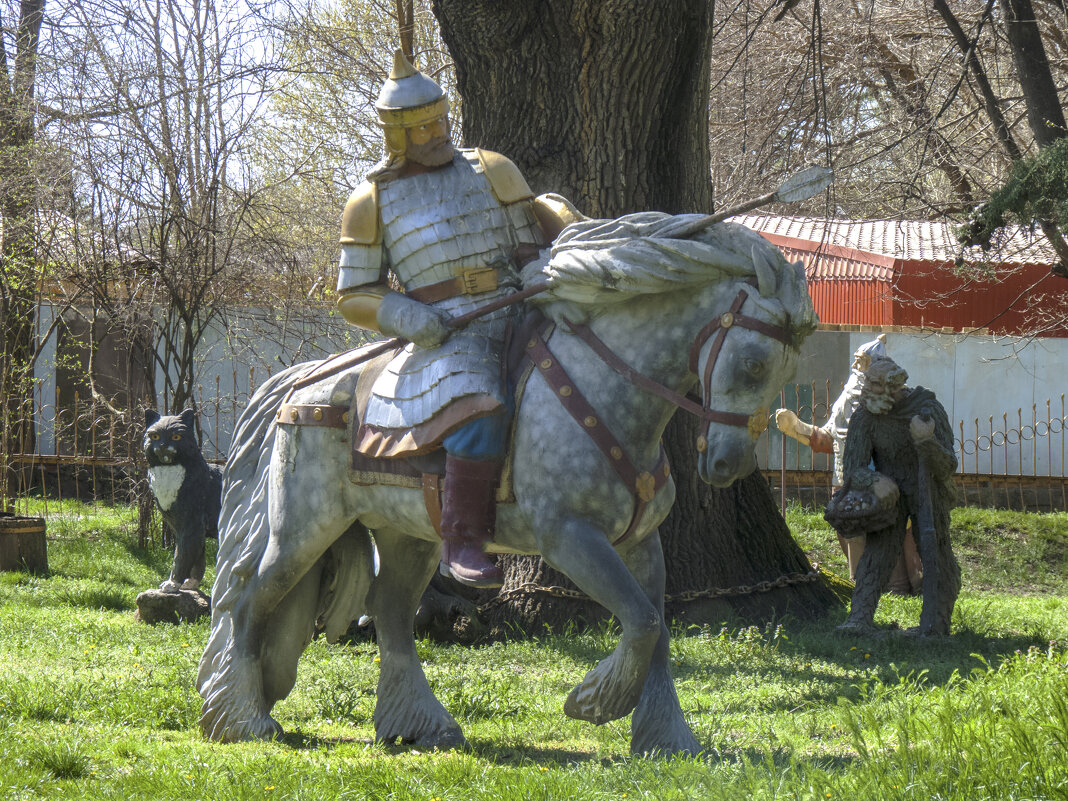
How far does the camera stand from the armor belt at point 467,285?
4.86 meters

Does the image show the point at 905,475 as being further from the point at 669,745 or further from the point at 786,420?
the point at 669,745

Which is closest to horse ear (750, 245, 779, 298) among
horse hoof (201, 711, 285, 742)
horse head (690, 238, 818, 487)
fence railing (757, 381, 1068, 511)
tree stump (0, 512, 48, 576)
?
horse head (690, 238, 818, 487)

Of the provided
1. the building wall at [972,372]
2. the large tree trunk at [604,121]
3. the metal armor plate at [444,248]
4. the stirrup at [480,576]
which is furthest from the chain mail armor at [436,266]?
the building wall at [972,372]

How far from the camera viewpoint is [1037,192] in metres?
7.48

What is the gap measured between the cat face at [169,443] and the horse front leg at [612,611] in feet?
18.2

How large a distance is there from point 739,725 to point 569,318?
7.00ft

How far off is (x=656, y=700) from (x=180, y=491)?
564 centimetres

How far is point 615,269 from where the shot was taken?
14.3ft

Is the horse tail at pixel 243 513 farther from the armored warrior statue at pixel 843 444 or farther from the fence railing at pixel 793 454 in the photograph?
the fence railing at pixel 793 454

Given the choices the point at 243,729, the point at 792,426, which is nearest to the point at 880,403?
the point at 792,426

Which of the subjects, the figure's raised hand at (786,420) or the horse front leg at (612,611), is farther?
the figure's raised hand at (786,420)

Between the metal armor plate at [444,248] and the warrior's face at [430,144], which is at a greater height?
the warrior's face at [430,144]

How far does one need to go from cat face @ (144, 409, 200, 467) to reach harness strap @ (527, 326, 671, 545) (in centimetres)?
537

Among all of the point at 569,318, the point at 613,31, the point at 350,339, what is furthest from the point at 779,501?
the point at 569,318
